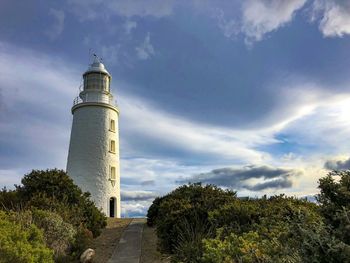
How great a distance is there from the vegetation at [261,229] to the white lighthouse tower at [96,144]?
1292cm

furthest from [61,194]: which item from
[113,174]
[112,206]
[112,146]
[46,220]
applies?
[112,146]

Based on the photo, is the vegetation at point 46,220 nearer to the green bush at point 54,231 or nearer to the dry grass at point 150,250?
the green bush at point 54,231

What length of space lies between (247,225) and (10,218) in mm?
6541

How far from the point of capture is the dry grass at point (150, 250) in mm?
12734

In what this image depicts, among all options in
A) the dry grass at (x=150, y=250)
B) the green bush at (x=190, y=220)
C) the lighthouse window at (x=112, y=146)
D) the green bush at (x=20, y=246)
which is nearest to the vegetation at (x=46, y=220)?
the green bush at (x=20, y=246)

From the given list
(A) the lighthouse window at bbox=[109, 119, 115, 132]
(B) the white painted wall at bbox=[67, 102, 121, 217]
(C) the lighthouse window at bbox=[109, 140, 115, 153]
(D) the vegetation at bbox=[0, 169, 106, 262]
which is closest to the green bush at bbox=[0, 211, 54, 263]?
(D) the vegetation at bbox=[0, 169, 106, 262]

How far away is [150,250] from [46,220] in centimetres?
424

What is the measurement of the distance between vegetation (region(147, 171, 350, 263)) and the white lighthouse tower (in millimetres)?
12922

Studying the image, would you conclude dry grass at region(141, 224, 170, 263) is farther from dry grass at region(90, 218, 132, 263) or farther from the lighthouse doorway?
the lighthouse doorway

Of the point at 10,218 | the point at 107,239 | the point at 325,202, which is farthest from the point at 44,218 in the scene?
the point at 325,202

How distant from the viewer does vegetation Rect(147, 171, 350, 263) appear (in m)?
4.65

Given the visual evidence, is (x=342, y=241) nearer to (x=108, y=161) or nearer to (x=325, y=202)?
(x=325, y=202)

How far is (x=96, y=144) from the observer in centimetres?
2806

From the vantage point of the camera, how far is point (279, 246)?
20.1 feet
